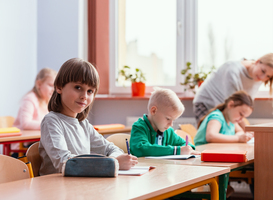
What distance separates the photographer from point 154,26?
4543 mm

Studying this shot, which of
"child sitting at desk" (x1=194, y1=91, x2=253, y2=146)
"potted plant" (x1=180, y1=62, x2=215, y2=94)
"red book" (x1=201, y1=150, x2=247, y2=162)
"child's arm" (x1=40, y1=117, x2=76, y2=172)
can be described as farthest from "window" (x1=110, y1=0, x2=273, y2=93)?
"child's arm" (x1=40, y1=117, x2=76, y2=172)

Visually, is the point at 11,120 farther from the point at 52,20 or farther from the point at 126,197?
the point at 126,197

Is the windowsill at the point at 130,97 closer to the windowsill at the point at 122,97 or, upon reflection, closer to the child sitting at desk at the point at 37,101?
the windowsill at the point at 122,97

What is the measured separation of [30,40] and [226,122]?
280 cm

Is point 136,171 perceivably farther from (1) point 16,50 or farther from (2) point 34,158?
(1) point 16,50

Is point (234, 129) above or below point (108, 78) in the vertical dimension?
below

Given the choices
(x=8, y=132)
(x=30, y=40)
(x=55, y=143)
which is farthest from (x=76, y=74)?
(x=30, y=40)

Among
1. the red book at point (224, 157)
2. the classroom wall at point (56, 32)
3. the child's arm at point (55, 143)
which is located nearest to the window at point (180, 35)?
the classroom wall at point (56, 32)

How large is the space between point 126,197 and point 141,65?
12.0 ft

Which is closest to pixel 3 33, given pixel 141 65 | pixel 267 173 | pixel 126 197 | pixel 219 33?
pixel 141 65

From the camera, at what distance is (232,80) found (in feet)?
11.1

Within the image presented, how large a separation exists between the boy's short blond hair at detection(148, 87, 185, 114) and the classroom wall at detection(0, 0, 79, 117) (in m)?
2.57

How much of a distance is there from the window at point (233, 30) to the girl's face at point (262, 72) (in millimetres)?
834

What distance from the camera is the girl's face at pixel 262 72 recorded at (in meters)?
3.27
